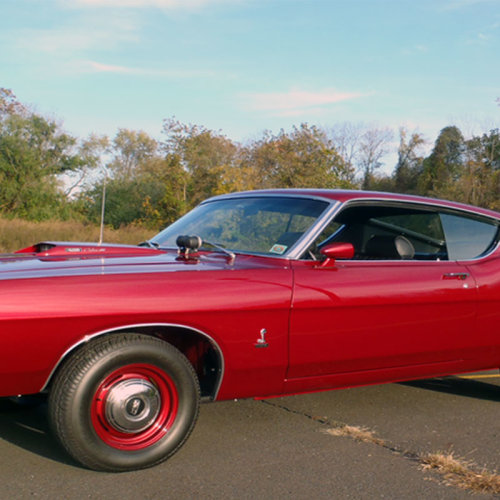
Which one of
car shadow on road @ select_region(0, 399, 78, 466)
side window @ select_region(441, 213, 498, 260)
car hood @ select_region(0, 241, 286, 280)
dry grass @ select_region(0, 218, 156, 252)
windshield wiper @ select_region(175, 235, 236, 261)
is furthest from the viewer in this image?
dry grass @ select_region(0, 218, 156, 252)

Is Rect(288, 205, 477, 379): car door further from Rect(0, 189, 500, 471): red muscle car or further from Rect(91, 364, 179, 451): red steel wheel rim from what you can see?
Rect(91, 364, 179, 451): red steel wheel rim

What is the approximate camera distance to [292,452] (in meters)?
3.68

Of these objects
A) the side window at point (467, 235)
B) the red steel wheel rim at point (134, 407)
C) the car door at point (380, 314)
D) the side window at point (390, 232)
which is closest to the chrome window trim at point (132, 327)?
the red steel wheel rim at point (134, 407)

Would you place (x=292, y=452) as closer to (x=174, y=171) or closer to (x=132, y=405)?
(x=132, y=405)

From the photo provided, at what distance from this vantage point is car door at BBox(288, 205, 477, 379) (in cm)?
376

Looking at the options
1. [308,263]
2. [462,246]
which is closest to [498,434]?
[462,246]

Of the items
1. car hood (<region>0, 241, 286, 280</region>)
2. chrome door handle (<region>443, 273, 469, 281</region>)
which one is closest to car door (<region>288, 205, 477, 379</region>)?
chrome door handle (<region>443, 273, 469, 281</region>)

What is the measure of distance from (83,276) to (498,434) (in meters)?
2.75

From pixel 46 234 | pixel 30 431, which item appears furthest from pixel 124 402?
pixel 46 234

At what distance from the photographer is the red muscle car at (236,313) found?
309 centimetres

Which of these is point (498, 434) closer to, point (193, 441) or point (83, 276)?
point (193, 441)

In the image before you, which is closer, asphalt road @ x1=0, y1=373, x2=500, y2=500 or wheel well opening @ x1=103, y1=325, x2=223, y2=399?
asphalt road @ x1=0, y1=373, x2=500, y2=500

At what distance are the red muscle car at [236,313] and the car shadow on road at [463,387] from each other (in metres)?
0.62

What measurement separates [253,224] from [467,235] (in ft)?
5.25
